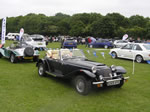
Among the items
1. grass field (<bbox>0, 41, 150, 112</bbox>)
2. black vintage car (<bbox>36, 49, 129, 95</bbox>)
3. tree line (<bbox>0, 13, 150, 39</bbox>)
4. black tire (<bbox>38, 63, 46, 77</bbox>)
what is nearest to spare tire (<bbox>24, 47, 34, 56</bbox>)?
black tire (<bbox>38, 63, 46, 77</bbox>)

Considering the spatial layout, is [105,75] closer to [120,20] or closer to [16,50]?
[16,50]

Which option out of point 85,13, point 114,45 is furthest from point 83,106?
point 85,13

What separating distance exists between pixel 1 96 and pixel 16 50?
21.7 ft

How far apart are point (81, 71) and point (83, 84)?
43 cm

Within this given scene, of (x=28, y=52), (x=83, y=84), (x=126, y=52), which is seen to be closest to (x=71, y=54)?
(x=83, y=84)

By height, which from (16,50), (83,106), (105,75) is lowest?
(83,106)

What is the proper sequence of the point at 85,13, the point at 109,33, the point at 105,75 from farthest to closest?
the point at 85,13 → the point at 109,33 → the point at 105,75

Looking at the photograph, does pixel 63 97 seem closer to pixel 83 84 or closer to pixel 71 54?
pixel 83 84

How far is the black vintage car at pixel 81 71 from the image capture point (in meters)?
5.75

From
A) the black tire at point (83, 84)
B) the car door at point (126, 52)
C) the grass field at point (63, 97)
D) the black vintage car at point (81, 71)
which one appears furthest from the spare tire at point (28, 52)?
the car door at point (126, 52)

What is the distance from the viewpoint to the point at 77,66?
6375 millimetres

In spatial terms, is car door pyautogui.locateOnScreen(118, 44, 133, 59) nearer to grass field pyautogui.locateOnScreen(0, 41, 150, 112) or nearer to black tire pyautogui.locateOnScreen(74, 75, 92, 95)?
grass field pyautogui.locateOnScreen(0, 41, 150, 112)

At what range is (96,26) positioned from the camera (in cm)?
5181

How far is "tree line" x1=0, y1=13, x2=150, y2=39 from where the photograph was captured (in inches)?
1955
